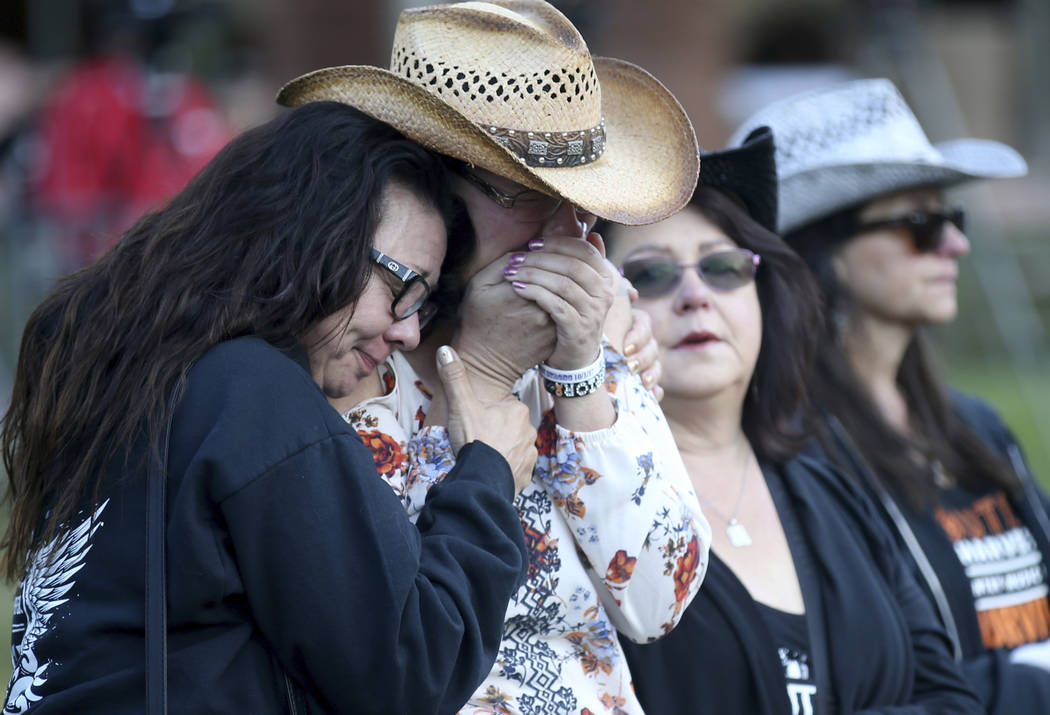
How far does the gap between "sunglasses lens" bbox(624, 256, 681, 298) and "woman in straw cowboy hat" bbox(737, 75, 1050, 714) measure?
776 mm

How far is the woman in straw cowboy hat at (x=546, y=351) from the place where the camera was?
6.93 feet

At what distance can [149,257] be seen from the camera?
6.49ft

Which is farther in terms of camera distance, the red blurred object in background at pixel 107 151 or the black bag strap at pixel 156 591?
the red blurred object in background at pixel 107 151

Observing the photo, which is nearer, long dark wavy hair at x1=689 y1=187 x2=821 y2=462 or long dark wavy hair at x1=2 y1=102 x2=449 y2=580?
long dark wavy hair at x1=2 y1=102 x2=449 y2=580

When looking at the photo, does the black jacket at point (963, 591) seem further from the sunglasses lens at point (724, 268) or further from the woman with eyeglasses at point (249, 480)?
the woman with eyeglasses at point (249, 480)

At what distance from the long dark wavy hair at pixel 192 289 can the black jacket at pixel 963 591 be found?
5.68 feet

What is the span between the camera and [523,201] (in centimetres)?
222

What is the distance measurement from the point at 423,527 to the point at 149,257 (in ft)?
2.02

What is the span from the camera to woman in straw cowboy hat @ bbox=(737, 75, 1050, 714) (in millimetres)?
3473

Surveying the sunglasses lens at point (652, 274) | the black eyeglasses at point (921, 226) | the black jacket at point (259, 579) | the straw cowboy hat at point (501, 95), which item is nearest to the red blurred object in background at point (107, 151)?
the black eyeglasses at point (921, 226)

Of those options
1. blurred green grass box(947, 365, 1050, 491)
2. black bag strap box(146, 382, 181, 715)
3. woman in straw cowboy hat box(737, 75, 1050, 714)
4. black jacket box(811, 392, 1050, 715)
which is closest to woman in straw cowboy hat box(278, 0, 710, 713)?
black bag strap box(146, 382, 181, 715)

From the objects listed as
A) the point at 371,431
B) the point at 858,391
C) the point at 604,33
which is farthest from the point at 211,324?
the point at 604,33

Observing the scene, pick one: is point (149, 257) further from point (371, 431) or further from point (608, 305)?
point (608, 305)

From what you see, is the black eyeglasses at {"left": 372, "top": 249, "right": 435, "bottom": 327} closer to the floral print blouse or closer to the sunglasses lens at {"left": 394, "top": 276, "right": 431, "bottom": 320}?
the sunglasses lens at {"left": 394, "top": 276, "right": 431, "bottom": 320}
